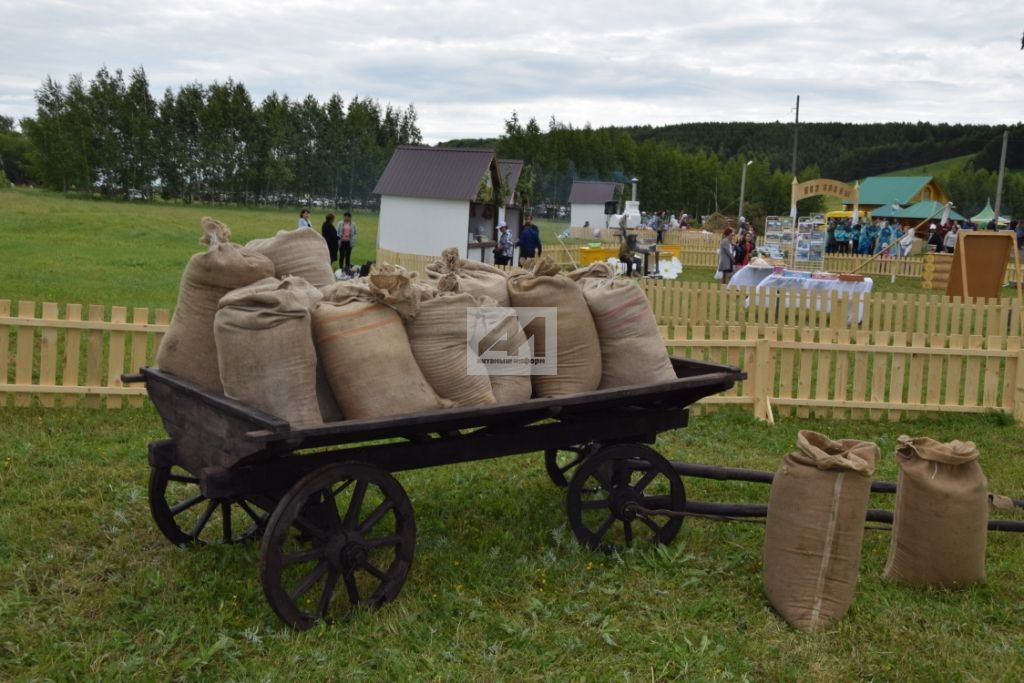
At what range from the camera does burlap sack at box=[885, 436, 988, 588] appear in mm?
4516

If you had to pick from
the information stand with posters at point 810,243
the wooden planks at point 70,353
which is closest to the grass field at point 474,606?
the wooden planks at point 70,353

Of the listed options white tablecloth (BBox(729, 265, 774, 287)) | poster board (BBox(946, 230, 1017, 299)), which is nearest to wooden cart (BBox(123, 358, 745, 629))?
white tablecloth (BBox(729, 265, 774, 287))

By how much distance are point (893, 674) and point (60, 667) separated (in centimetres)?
347

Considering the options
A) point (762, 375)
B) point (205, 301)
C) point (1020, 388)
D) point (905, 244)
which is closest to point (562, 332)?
point (205, 301)

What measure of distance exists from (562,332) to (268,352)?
64.1 inches

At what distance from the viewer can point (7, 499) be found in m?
5.45

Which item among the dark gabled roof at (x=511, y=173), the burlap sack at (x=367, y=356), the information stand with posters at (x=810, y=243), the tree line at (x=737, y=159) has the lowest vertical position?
the burlap sack at (x=367, y=356)

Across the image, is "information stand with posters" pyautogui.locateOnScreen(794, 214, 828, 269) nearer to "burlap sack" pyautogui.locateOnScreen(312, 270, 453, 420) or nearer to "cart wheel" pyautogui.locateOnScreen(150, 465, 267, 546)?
"cart wheel" pyautogui.locateOnScreen(150, 465, 267, 546)

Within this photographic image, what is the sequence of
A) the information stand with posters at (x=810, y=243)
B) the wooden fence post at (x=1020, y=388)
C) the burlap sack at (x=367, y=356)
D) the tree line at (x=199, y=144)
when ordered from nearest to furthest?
the burlap sack at (x=367, y=356), the wooden fence post at (x=1020, y=388), the information stand with posters at (x=810, y=243), the tree line at (x=199, y=144)

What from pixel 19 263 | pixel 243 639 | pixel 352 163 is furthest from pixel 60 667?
pixel 352 163

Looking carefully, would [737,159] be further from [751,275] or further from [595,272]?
[595,272]

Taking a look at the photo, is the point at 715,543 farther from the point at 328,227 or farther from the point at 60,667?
the point at 328,227

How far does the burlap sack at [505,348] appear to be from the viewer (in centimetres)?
448

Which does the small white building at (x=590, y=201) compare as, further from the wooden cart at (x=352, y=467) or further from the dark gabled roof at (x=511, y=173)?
the wooden cart at (x=352, y=467)
